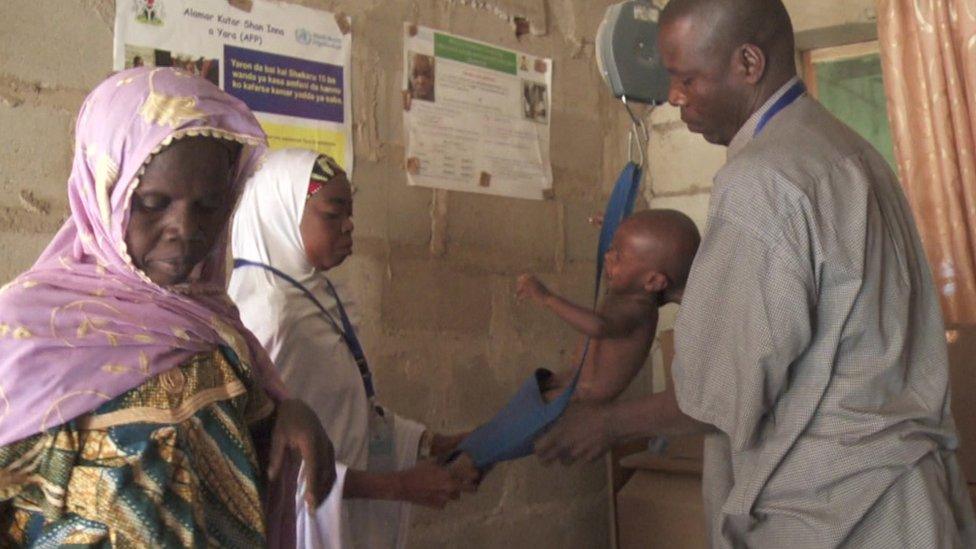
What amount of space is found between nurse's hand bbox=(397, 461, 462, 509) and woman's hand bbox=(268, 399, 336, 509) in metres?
0.45

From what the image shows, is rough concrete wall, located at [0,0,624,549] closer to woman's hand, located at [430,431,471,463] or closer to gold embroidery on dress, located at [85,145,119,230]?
woman's hand, located at [430,431,471,463]

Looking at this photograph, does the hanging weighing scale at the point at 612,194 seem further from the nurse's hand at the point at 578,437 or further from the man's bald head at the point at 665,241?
the man's bald head at the point at 665,241

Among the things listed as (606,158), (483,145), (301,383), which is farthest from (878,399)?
(606,158)

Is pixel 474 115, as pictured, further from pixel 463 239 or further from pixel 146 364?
pixel 146 364

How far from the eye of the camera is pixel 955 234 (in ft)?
8.01

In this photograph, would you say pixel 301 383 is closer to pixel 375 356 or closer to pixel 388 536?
pixel 388 536

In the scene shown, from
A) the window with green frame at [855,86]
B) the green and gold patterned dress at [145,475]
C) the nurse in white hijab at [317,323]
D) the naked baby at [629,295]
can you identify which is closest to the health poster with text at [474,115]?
the naked baby at [629,295]

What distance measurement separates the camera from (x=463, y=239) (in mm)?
2732

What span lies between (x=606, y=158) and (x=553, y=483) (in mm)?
1132

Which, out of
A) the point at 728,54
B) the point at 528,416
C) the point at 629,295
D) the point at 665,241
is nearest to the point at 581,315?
the point at 629,295

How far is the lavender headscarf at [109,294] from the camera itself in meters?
1.20

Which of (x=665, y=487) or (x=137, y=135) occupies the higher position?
(x=137, y=135)

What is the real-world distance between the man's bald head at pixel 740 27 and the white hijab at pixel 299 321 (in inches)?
32.2

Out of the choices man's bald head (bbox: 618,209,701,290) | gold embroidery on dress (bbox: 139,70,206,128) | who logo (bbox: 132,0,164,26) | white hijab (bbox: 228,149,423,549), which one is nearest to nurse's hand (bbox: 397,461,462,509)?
white hijab (bbox: 228,149,423,549)
